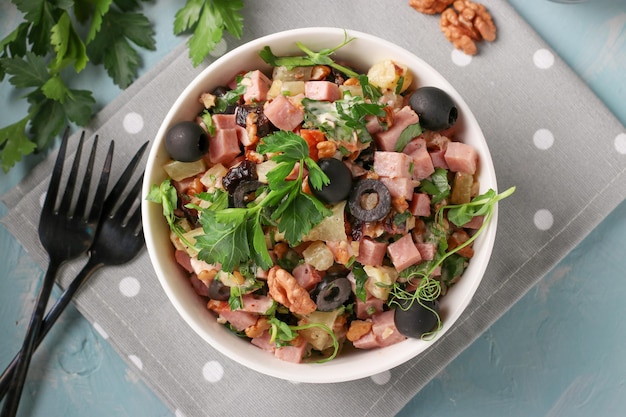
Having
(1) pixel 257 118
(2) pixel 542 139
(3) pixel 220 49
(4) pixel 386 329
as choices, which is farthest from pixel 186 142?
(2) pixel 542 139

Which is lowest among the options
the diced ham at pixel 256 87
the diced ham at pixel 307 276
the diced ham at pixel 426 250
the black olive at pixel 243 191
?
the diced ham at pixel 426 250

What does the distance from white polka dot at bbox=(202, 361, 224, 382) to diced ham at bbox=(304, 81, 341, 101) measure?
1212mm

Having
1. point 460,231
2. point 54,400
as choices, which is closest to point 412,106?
point 460,231

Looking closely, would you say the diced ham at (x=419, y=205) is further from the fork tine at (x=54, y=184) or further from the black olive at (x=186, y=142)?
the fork tine at (x=54, y=184)

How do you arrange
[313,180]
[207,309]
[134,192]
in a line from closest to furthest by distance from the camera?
[313,180] → [207,309] → [134,192]

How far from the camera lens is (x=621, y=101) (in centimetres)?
273

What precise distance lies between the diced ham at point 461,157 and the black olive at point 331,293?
0.54 meters

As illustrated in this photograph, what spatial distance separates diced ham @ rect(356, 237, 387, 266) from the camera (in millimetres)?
2014

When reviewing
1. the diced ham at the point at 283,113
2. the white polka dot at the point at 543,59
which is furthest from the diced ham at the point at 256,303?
the white polka dot at the point at 543,59

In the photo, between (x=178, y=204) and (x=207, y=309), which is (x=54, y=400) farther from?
(x=178, y=204)

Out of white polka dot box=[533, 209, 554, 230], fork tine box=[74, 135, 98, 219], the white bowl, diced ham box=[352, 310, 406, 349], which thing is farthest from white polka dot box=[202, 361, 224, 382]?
white polka dot box=[533, 209, 554, 230]

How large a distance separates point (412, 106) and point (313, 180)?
47 cm

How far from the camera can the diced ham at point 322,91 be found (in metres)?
2.07

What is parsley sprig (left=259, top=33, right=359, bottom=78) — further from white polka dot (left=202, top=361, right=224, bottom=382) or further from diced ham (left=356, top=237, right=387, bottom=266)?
white polka dot (left=202, top=361, right=224, bottom=382)
